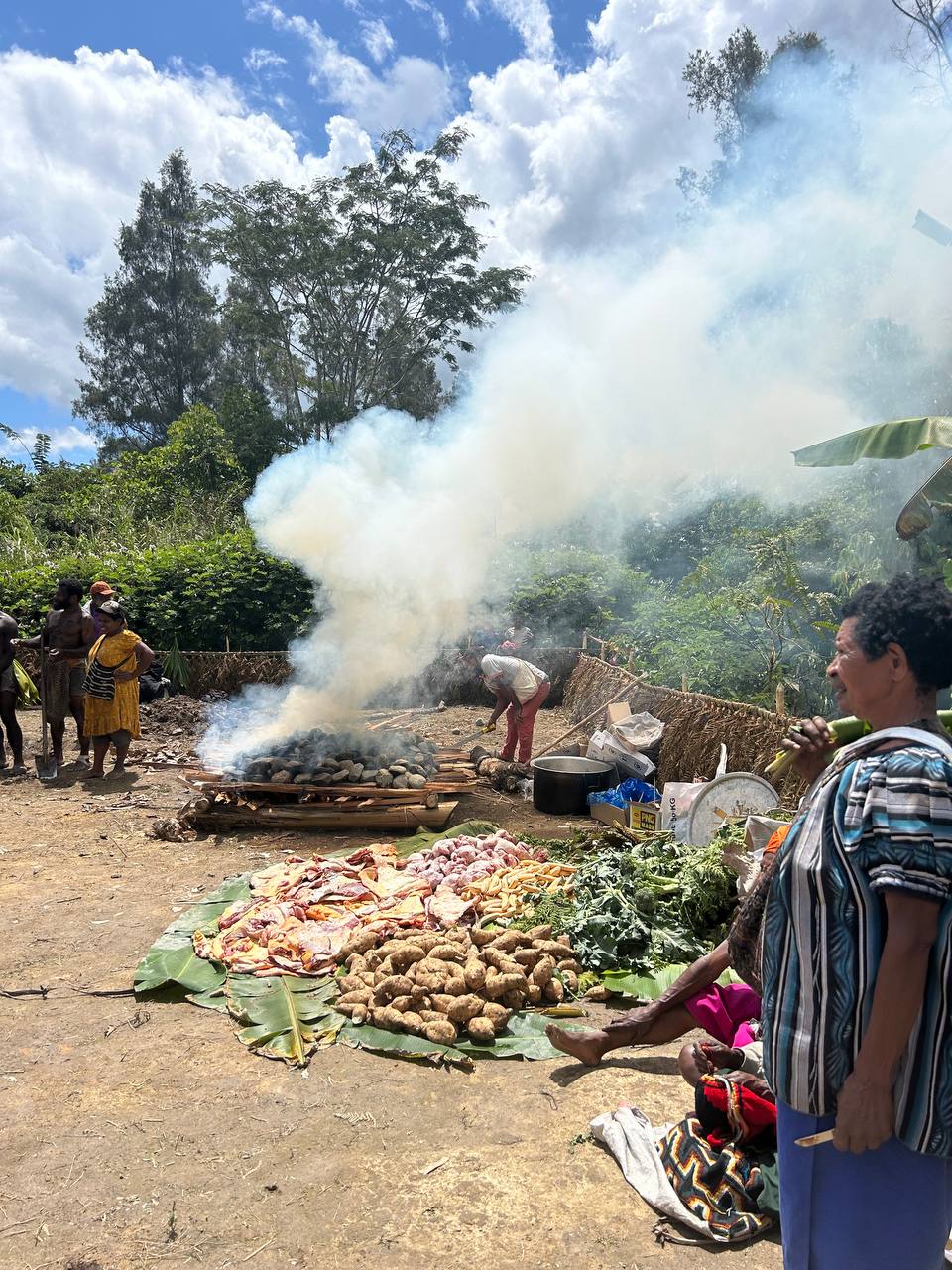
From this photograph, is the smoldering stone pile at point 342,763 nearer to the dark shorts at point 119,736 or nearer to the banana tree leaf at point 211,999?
the dark shorts at point 119,736

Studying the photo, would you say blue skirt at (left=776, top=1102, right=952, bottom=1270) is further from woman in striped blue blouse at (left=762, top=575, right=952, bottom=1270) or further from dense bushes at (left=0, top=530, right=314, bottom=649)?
dense bushes at (left=0, top=530, right=314, bottom=649)

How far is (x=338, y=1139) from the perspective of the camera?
3016mm

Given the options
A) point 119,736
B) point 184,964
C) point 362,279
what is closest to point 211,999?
point 184,964

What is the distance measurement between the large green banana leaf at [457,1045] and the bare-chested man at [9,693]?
6571mm

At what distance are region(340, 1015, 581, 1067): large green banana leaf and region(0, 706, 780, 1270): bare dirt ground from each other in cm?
6

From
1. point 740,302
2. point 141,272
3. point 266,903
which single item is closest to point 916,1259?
point 266,903

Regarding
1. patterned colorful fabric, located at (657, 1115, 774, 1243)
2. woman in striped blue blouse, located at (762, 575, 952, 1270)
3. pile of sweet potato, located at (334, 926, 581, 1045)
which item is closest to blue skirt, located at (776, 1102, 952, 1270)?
woman in striped blue blouse, located at (762, 575, 952, 1270)

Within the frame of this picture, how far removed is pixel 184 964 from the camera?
440cm

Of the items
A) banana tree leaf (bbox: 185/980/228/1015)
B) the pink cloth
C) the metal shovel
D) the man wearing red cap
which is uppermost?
the man wearing red cap

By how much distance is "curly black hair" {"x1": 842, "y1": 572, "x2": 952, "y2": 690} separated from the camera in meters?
1.62

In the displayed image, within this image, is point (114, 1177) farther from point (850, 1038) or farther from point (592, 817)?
point (592, 817)

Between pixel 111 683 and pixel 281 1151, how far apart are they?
21.6 ft

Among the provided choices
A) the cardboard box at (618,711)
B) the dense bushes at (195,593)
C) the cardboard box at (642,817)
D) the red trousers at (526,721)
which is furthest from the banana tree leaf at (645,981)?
the dense bushes at (195,593)

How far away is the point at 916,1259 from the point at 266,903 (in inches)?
164
